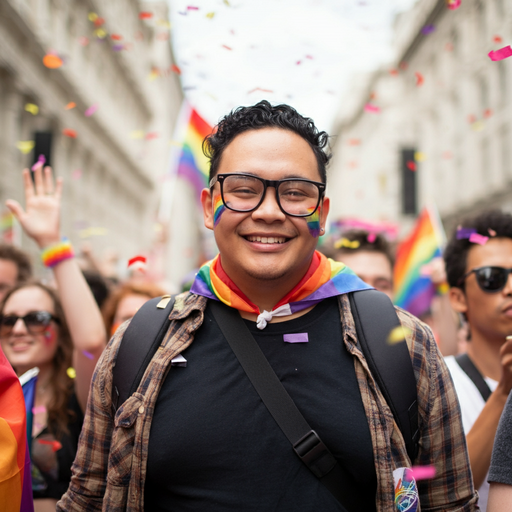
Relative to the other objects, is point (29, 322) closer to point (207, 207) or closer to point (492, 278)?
point (207, 207)

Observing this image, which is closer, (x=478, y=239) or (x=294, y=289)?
(x=294, y=289)

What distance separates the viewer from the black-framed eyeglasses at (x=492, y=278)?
102 inches

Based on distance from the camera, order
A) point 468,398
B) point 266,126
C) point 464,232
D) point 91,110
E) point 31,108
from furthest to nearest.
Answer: point 91,110, point 31,108, point 464,232, point 468,398, point 266,126

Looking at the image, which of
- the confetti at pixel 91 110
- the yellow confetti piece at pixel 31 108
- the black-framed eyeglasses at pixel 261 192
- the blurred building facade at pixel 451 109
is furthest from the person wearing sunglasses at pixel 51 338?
the confetti at pixel 91 110

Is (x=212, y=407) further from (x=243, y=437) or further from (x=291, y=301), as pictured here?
(x=291, y=301)

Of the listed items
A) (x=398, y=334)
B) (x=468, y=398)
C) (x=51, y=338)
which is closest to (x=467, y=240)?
(x=468, y=398)

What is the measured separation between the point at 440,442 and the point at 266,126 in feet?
3.87

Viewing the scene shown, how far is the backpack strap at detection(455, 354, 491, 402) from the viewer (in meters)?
2.51

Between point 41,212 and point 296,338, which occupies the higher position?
point 41,212

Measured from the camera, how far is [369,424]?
174cm

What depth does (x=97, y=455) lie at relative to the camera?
192 cm

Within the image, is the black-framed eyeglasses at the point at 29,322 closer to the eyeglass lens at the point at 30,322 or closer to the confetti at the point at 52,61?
the eyeglass lens at the point at 30,322

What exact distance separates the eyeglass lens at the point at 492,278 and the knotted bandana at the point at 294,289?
2.88 feet

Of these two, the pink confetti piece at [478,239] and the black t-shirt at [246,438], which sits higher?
the pink confetti piece at [478,239]
